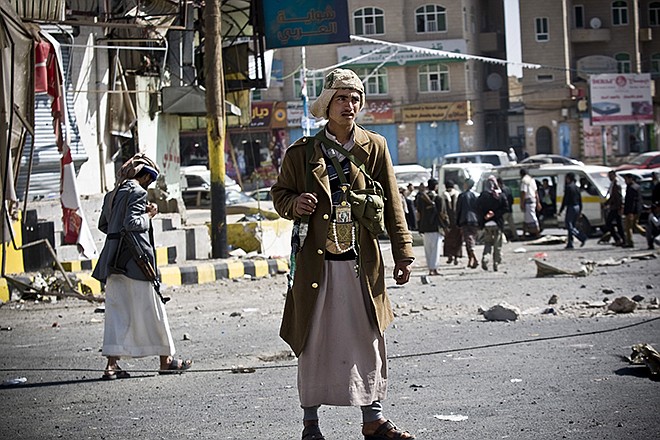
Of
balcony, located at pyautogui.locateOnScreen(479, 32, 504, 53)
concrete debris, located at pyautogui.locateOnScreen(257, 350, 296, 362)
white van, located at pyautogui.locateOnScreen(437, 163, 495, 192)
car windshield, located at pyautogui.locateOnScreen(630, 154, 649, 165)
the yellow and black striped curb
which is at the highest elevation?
balcony, located at pyautogui.locateOnScreen(479, 32, 504, 53)

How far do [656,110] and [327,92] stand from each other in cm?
6311

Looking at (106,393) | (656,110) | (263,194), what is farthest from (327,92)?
(656,110)

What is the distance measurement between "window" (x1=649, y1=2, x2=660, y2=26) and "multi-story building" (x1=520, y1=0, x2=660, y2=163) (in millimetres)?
2020

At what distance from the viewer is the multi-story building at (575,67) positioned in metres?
Answer: 61.6

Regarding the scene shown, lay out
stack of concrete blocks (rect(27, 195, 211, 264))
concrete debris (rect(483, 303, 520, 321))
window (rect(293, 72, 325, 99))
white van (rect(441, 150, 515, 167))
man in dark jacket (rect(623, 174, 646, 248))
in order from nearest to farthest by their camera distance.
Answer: concrete debris (rect(483, 303, 520, 321)) → stack of concrete blocks (rect(27, 195, 211, 264)) → man in dark jacket (rect(623, 174, 646, 248)) → white van (rect(441, 150, 515, 167)) → window (rect(293, 72, 325, 99))

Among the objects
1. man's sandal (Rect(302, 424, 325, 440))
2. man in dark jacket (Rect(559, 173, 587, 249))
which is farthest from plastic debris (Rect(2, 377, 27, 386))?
man in dark jacket (Rect(559, 173, 587, 249))

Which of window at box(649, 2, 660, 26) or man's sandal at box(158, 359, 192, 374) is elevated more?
window at box(649, 2, 660, 26)

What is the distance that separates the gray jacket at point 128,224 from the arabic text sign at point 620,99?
170 ft

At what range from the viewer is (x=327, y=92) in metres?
5.75

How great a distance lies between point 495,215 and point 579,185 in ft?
34.6

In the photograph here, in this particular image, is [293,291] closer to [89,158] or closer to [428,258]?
[428,258]

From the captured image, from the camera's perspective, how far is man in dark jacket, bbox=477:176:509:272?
64.7 ft

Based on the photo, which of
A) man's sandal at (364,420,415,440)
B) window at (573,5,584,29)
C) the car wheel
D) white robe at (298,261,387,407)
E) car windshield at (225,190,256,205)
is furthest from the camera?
window at (573,5,584,29)

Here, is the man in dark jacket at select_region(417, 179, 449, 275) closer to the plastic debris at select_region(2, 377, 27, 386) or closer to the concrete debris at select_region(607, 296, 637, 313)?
the concrete debris at select_region(607, 296, 637, 313)
